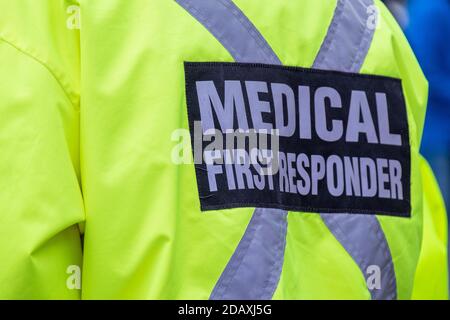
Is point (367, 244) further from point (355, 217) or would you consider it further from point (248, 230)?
point (248, 230)

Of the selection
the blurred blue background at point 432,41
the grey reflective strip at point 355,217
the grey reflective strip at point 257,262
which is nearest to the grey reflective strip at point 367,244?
the grey reflective strip at point 355,217

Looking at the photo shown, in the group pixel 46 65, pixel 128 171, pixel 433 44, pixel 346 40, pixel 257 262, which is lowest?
pixel 257 262

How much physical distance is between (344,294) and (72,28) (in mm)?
672

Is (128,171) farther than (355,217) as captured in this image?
No

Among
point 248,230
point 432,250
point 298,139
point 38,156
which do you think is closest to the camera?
point 38,156

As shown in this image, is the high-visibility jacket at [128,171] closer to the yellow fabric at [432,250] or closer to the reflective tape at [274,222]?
the reflective tape at [274,222]

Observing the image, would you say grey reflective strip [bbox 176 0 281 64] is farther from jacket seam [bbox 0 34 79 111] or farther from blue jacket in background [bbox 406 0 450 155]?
blue jacket in background [bbox 406 0 450 155]

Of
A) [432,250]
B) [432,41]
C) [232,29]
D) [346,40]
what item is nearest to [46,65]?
[232,29]

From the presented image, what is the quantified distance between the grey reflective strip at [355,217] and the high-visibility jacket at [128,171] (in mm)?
28

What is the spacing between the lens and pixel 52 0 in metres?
1.63

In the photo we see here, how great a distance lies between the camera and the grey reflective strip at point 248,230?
1665 mm

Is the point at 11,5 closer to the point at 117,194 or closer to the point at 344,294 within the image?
the point at 117,194

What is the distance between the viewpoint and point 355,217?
6.01 ft

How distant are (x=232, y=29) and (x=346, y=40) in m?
0.26
